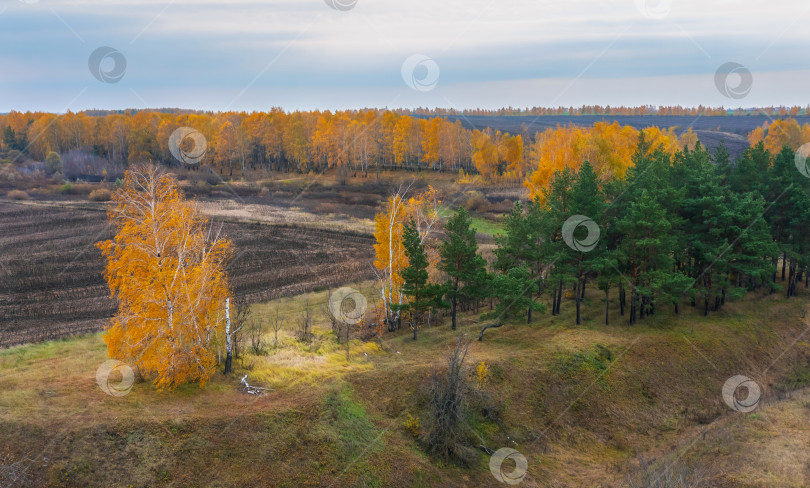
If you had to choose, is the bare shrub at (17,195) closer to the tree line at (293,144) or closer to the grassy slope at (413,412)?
the tree line at (293,144)

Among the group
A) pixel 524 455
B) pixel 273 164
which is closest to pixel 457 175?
pixel 273 164

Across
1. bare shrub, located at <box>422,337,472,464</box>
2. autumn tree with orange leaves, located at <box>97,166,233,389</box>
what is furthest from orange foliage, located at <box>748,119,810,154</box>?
autumn tree with orange leaves, located at <box>97,166,233,389</box>

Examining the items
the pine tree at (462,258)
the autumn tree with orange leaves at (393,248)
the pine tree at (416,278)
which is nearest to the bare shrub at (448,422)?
the pine tree at (416,278)

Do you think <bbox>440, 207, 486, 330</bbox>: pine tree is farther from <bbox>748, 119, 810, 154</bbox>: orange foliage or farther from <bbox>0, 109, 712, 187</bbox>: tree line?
<bbox>748, 119, 810, 154</bbox>: orange foliage

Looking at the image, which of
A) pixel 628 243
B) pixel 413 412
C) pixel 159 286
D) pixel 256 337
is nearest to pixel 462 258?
pixel 628 243

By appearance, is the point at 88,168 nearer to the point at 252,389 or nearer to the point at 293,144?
the point at 293,144

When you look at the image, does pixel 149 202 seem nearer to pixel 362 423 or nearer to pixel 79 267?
pixel 362 423
